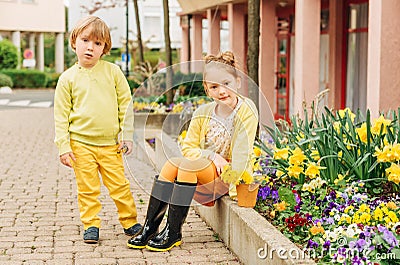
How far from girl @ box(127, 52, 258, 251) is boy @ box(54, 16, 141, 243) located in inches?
16.7

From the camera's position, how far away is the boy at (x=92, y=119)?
5664 millimetres

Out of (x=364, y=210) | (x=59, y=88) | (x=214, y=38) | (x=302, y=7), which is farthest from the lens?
(x=214, y=38)

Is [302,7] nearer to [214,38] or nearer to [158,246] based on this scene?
[158,246]

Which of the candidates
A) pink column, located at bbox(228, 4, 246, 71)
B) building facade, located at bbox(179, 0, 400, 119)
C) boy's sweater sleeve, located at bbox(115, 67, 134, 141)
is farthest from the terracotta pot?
pink column, located at bbox(228, 4, 246, 71)

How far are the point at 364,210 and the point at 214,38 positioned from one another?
48.6ft

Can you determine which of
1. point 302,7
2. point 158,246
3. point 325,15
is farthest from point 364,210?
point 325,15

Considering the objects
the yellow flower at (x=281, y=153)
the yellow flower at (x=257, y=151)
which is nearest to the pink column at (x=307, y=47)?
the yellow flower at (x=257, y=151)

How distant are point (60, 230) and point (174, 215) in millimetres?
1121

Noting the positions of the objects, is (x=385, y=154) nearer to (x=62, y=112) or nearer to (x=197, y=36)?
(x=62, y=112)

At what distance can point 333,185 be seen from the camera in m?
5.64

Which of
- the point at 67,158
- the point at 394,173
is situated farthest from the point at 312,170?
the point at 67,158

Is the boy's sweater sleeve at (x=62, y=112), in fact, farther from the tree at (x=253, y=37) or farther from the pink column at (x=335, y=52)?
the pink column at (x=335, y=52)

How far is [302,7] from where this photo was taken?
11.4 metres

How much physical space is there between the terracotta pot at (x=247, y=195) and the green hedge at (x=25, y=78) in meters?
40.3
